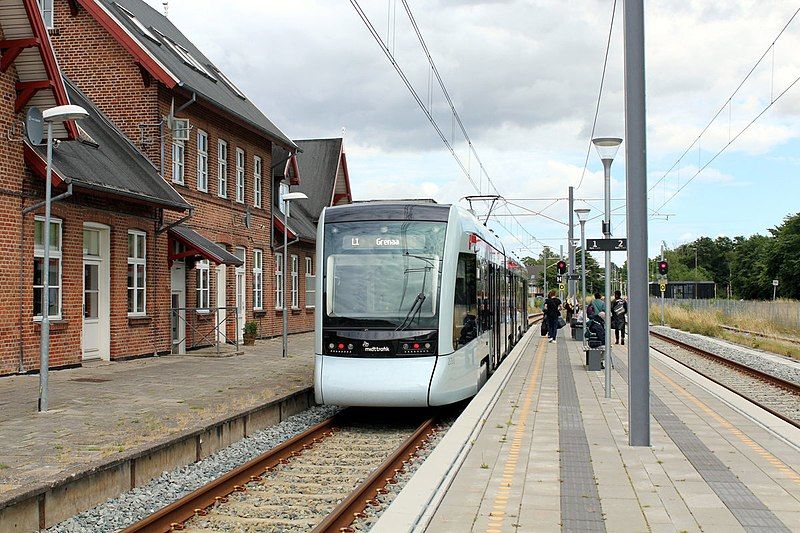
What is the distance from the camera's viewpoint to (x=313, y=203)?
3797cm

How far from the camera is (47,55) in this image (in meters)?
16.2

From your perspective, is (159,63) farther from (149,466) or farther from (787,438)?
(787,438)

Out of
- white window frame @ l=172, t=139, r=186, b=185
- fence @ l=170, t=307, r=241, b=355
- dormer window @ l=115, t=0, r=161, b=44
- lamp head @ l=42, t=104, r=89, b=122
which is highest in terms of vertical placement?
dormer window @ l=115, t=0, r=161, b=44

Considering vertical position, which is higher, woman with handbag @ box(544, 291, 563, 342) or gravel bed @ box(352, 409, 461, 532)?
woman with handbag @ box(544, 291, 563, 342)

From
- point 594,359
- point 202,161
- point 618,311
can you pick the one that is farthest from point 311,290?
point 618,311

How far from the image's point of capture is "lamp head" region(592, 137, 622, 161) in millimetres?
13758

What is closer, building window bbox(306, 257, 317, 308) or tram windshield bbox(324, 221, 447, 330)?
tram windshield bbox(324, 221, 447, 330)

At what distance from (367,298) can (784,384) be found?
9892mm

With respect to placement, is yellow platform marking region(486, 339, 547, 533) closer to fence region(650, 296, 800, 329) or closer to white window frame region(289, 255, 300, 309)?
white window frame region(289, 255, 300, 309)

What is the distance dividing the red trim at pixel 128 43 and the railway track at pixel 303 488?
11822mm

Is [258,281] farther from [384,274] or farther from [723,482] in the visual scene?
[723,482]

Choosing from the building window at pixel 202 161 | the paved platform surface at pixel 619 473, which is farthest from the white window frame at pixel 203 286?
the paved platform surface at pixel 619 473

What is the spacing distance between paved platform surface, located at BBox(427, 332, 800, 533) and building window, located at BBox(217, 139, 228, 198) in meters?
15.1

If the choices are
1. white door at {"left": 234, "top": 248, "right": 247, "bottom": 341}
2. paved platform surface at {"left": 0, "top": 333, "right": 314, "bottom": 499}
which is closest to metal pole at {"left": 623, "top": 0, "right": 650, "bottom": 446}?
paved platform surface at {"left": 0, "top": 333, "right": 314, "bottom": 499}
